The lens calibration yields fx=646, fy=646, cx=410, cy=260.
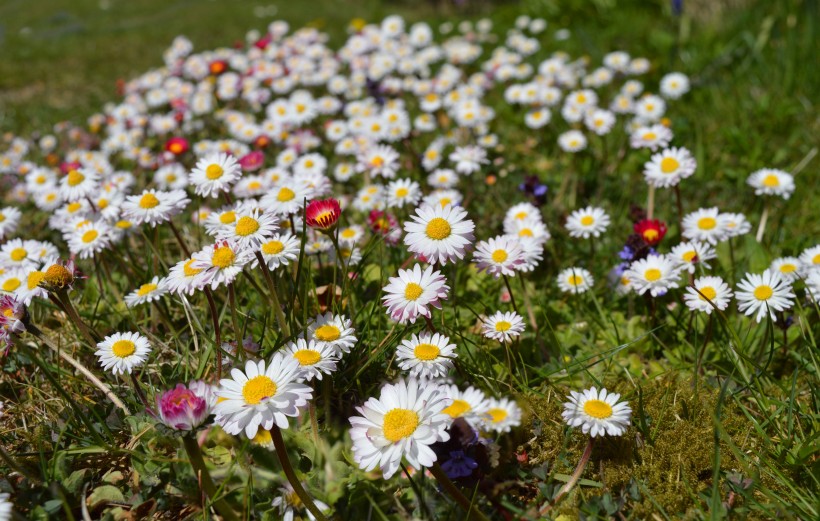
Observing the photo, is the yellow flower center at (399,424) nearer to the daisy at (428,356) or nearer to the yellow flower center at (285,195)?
the daisy at (428,356)

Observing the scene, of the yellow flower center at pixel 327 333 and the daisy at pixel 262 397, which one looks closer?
the daisy at pixel 262 397

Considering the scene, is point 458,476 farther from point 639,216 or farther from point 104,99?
point 104,99

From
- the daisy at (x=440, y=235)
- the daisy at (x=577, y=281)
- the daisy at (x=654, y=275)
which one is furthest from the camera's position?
the daisy at (x=577, y=281)

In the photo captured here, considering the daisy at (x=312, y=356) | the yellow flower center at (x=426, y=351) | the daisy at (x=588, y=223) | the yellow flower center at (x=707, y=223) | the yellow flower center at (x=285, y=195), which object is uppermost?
the yellow flower center at (x=285, y=195)

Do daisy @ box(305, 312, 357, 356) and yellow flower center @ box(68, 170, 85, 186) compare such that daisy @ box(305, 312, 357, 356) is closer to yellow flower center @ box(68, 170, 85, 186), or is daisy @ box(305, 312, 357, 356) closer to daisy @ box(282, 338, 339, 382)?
daisy @ box(282, 338, 339, 382)

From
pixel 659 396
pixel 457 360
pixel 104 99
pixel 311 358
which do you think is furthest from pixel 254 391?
pixel 104 99

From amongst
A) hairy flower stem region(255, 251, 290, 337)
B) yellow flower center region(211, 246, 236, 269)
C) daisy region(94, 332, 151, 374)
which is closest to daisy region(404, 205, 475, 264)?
hairy flower stem region(255, 251, 290, 337)

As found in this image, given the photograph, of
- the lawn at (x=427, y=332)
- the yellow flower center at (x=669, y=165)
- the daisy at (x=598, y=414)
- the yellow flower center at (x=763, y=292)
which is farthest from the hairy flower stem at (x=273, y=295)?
the yellow flower center at (x=669, y=165)
